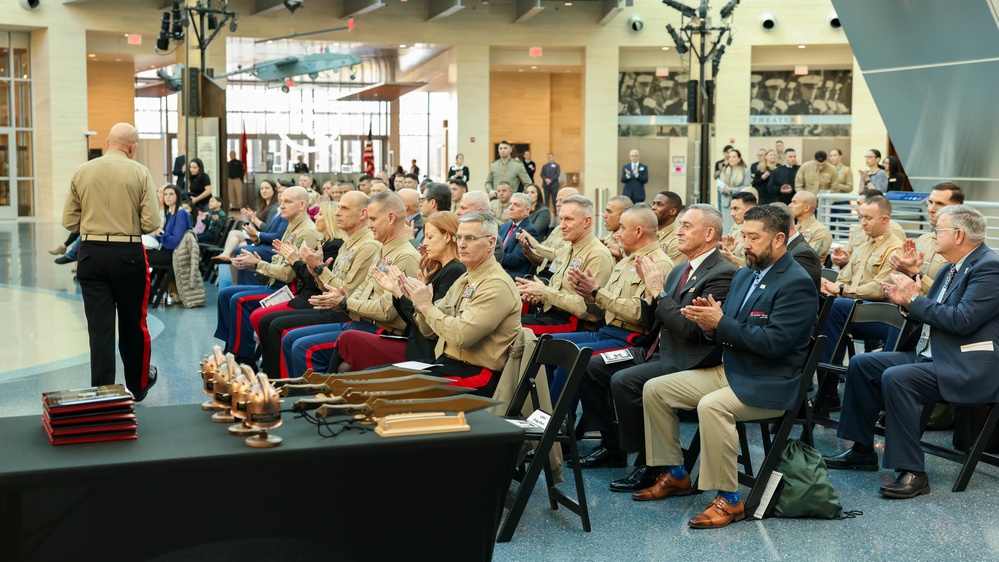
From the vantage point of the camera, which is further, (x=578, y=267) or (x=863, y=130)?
(x=863, y=130)

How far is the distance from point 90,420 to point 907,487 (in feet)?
12.2

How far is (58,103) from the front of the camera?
26.3 m

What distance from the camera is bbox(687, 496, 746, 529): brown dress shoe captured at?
4.29 m

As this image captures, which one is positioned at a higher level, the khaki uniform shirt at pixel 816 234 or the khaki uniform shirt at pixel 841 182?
the khaki uniform shirt at pixel 841 182

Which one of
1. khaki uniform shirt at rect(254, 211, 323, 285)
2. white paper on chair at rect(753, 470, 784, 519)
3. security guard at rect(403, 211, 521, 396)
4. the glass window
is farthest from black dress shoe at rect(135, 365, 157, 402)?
the glass window

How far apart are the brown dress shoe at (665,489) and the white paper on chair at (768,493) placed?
39cm

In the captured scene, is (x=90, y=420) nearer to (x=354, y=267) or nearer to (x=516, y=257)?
(x=354, y=267)

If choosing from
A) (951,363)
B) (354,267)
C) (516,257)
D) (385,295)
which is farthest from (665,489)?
(516,257)

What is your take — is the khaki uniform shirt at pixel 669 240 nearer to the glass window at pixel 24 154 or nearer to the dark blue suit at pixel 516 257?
the dark blue suit at pixel 516 257

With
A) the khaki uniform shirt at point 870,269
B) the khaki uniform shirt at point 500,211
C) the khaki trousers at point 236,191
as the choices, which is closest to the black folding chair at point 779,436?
the khaki uniform shirt at point 870,269

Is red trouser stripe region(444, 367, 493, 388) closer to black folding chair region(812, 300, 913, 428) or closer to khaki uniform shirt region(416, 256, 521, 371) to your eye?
khaki uniform shirt region(416, 256, 521, 371)

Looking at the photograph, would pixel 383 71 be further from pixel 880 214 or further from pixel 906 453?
pixel 906 453

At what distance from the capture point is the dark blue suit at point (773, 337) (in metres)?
4.36

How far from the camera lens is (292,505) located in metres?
2.79
